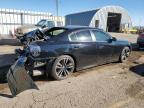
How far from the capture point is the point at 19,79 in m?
5.14

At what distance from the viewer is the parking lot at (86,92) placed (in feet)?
14.8

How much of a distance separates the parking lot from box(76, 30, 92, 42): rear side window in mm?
1115

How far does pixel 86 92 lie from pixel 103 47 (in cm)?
278

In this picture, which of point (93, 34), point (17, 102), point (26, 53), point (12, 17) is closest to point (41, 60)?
point (26, 53)

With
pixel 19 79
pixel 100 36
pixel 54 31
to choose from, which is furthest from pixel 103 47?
pixel 19 79

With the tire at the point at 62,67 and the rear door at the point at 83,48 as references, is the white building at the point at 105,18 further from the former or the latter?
the tire at the point at 62,67

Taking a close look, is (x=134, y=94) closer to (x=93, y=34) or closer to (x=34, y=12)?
(x=93, y=34)

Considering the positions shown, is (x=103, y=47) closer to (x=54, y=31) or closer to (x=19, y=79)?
(x=54, y=31)

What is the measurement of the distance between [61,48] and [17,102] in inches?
89.9

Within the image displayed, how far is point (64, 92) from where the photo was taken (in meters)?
5.22

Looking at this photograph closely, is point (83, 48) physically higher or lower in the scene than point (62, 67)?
higher

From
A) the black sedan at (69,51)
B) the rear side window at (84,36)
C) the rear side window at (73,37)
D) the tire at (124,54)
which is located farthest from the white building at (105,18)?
the rear side window at (73,37)

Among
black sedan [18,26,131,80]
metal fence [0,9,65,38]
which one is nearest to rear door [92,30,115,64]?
black sedan [18,26,131,80]

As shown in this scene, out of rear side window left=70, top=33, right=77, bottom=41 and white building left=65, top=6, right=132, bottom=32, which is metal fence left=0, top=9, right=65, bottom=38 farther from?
rear side window left=70, top=33, right=77, bottom=41
